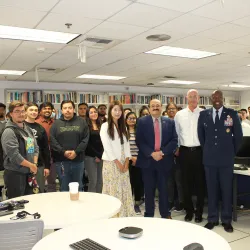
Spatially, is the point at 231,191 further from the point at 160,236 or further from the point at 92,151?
Result: the point at 160,236

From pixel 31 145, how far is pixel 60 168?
74 cm

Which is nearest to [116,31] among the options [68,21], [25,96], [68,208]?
[68,21]

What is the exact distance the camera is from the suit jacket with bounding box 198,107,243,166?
3.48m

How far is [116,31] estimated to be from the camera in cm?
404

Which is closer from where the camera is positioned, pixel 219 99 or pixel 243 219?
pixel 219 99

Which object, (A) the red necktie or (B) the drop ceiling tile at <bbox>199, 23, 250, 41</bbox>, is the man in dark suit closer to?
(A) the red necktie

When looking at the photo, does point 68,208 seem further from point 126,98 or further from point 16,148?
point 126,98

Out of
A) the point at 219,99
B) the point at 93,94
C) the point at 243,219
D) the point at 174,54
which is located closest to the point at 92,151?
the point at 219,99

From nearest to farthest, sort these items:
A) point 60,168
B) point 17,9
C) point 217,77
→ point 17,9
point 60,168
point 217,77

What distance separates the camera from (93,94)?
939cm

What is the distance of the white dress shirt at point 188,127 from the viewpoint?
3.76m

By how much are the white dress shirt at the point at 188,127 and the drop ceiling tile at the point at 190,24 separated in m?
1.08

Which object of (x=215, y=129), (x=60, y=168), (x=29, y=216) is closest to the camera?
(x=29, y=216)

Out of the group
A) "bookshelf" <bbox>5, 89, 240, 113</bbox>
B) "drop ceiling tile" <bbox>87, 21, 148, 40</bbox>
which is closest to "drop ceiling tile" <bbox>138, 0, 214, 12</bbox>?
"drop ceiling tile" <bbox>87, 21, 148, 40</bbox>
